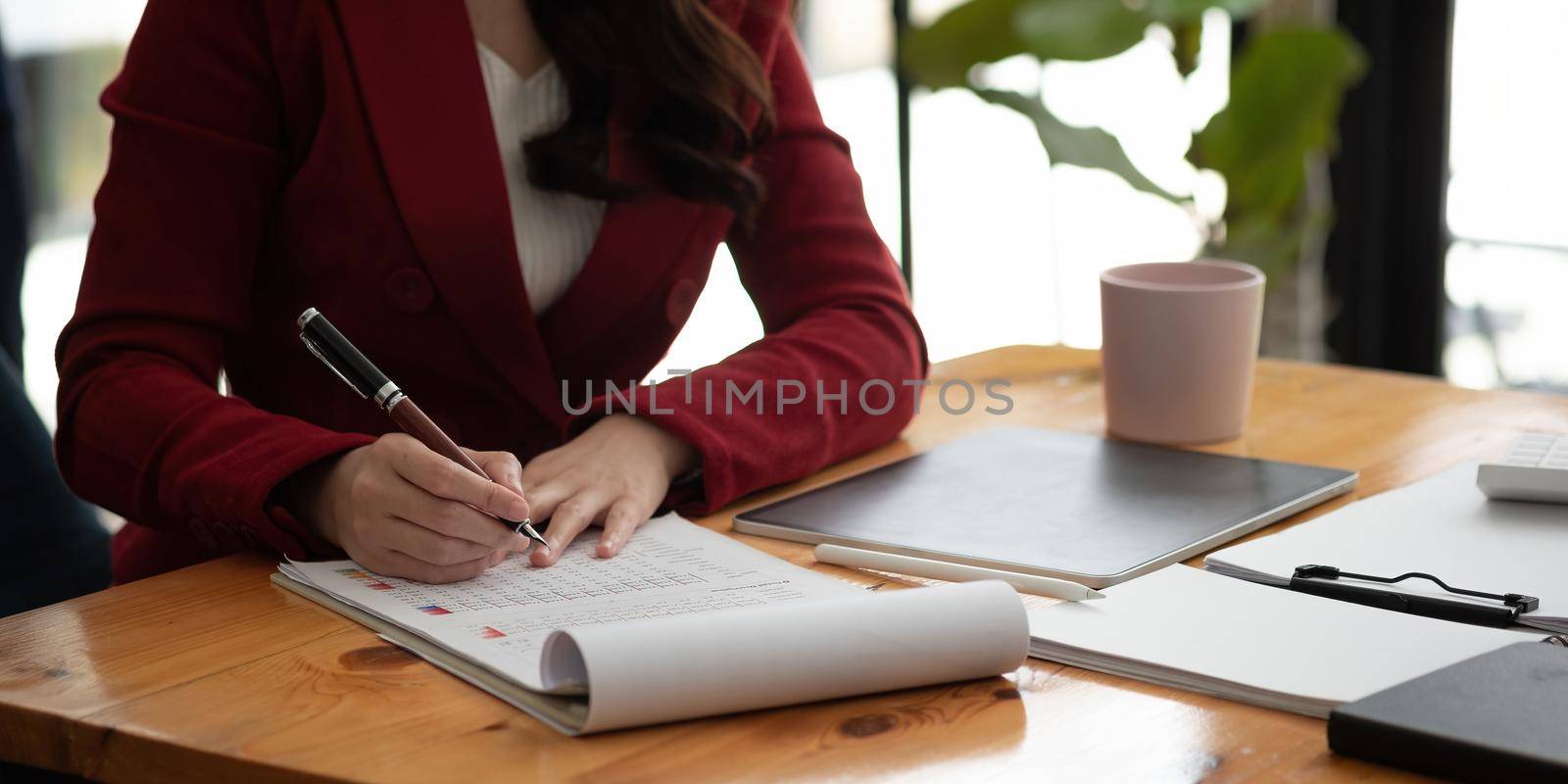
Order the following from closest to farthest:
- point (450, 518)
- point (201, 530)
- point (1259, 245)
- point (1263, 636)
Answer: point (1263, 636), point (450, 518), point (201, 530), point (1259, 245)

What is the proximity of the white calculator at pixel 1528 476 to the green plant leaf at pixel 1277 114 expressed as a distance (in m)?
1.26

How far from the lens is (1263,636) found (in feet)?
2.39

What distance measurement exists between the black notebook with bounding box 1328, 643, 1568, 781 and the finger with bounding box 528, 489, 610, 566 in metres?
0.44

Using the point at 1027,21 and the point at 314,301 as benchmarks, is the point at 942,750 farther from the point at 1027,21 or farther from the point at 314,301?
the point at 1027,21

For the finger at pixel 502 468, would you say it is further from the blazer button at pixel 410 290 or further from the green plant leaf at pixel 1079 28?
the green plant leaf at pixel 1079 28

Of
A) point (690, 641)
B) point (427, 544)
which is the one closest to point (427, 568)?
point (427, 544)

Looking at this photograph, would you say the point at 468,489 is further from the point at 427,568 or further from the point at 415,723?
the point at 415,723

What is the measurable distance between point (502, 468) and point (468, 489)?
2.0 inches

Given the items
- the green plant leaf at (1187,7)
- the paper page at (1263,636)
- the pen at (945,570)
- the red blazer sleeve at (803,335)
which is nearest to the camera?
the paper page at (1263,636)

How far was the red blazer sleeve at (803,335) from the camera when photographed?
1.05m

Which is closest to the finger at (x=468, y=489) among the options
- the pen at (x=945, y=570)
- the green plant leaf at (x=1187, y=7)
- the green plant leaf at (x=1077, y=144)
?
the pen at (x=945, y=570)

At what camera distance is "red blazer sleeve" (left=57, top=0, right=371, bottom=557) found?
3.08ft

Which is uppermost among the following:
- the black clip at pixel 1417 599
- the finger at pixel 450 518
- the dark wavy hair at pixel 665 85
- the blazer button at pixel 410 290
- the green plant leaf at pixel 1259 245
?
the dark wavy hair at pixel 665 85

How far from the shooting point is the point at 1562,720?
0.59m
